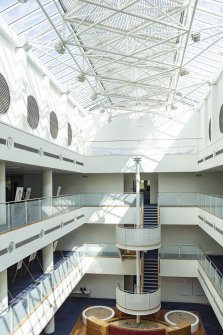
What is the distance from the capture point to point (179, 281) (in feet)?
83.0

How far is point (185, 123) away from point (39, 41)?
14999 mm

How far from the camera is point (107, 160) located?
83.7ft

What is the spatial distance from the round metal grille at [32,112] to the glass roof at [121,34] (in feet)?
8.58

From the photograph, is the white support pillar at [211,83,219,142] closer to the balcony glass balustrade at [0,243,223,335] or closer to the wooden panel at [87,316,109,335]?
the balcony glass balustrade at [0,243,223,335]

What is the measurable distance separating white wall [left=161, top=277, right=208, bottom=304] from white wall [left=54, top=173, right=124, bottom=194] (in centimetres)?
796

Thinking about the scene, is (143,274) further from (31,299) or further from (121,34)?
(121,34)

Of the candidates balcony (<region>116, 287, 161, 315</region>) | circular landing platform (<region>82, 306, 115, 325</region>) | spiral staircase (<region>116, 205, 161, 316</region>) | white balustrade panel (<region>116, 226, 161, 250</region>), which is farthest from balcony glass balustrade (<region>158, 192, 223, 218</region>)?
circular landing platform (<region>82, 306, 115, 325</region>)

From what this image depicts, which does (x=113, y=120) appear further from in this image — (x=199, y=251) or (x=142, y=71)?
(x=199, y=251)

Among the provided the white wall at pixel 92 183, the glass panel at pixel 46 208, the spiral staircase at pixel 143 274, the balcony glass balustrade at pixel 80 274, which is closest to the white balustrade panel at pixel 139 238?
the spiral staircase at pixel 143 274

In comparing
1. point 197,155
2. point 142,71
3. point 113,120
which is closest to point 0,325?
point 197,155

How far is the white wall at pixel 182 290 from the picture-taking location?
2484 cm

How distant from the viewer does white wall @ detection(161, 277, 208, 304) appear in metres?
24.8

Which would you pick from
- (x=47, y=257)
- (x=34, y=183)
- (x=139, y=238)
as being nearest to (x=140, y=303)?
(x=139, y=238)

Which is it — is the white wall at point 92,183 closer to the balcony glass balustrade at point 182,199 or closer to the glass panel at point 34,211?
the balcony glass balustrade at point 182,199
